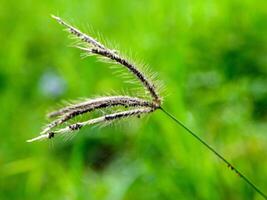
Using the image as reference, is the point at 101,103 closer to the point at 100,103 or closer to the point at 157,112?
the point at 100,103

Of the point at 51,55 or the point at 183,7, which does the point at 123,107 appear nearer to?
the point at 183,7

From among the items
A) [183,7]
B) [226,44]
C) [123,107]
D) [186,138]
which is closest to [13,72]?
[183,7]

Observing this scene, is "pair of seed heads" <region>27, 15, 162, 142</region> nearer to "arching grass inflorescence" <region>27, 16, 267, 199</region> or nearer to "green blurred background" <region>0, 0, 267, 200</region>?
"arching grass inflorescence" <region>27, 16, 267, 199</region>

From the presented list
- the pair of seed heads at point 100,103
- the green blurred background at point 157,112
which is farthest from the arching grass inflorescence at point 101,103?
the green blurred background at point 157,112

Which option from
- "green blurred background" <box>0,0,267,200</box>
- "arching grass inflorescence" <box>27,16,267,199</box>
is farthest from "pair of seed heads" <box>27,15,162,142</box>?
"green blurred background" <box>0,0,267,200</box>

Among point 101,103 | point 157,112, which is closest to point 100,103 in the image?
point 101,103

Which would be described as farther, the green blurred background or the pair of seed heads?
the green blurred background

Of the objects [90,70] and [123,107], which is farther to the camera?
[90,70]

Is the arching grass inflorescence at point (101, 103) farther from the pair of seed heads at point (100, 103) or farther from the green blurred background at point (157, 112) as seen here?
the green blurred background at point (157, 112)
